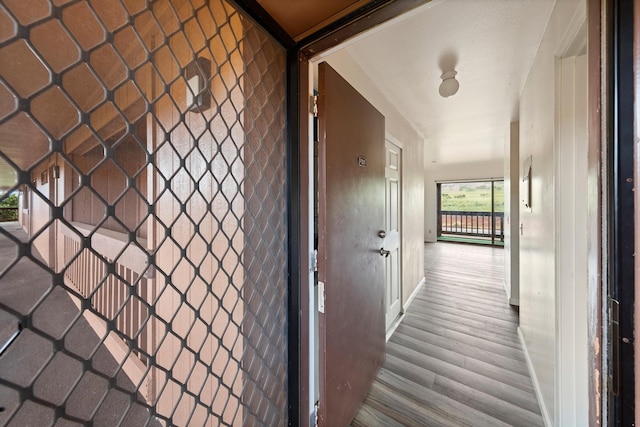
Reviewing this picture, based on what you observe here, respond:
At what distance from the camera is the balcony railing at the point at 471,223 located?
709 cm

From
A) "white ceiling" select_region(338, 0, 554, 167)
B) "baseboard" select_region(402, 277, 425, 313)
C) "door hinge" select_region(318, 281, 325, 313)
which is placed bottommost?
"baseboard" select_region(402, 277, 425, 313)

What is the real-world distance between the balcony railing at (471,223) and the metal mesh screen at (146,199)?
7.97m

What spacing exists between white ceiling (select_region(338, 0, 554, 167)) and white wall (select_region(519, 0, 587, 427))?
14cm

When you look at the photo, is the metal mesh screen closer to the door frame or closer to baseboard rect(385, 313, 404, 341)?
the door frame

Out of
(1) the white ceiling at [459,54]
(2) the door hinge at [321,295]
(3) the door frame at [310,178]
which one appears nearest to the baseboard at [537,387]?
(3) the door frame at [310,178]

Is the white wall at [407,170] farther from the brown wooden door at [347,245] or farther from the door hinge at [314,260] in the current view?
the door hinge at [314,260]

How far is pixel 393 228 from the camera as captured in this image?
2.49 metres

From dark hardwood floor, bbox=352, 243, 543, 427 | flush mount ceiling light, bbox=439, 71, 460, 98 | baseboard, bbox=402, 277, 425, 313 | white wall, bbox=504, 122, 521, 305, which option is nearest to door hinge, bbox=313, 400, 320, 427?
dark hardwood floor, bbox=352, 243, 543, 427

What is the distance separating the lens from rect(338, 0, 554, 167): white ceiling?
136 cm

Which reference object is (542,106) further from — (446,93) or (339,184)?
(339,184)

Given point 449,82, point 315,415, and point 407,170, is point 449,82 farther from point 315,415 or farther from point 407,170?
point 315,415

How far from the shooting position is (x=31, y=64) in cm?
62

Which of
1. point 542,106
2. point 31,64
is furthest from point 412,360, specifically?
point 31,64

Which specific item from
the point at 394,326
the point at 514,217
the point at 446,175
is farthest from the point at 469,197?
the point at 394,326
